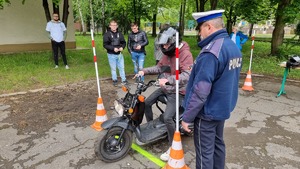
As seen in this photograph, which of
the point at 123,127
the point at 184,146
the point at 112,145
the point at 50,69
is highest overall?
the point at 50,69

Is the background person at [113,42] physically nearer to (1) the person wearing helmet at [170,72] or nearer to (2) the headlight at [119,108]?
(1) the person wearing helmet at [170,72]

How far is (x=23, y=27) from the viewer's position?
12.5 metres

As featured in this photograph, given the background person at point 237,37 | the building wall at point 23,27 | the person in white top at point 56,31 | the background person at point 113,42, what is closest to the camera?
the background person at point 113,42

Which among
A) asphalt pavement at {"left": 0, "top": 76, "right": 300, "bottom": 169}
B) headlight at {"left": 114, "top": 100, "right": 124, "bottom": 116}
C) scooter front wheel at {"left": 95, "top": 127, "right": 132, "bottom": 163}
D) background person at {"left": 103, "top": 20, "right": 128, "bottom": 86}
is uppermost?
background person at {"left": 103, "top": 20, "right": 128, "bottom": 86}

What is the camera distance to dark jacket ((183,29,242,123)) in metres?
2.17

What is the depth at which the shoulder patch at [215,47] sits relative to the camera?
214 cm

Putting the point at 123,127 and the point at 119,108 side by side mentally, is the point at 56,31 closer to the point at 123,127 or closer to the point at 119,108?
the point at 119,108

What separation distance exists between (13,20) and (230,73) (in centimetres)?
1294

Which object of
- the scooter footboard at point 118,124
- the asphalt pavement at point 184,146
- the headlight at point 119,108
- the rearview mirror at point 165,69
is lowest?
the asphalt pavement at point 184,146

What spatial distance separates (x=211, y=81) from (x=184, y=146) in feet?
6.31

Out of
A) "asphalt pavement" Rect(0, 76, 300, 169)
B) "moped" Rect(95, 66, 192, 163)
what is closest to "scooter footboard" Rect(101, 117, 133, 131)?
"moped" Rect(95, 66, 192, 163)

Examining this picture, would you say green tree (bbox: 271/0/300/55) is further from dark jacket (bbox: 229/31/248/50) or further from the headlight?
→ the headlight

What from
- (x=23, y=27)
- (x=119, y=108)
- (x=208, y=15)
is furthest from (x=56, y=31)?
(x=208, y=15)

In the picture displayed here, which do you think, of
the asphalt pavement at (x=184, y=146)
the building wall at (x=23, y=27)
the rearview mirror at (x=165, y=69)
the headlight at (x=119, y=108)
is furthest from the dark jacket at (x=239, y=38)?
the building wall at (x=23, y=27)
